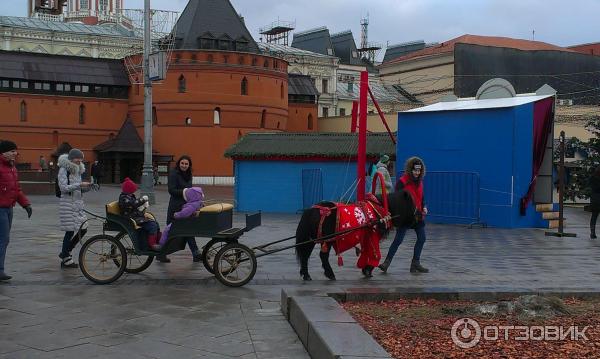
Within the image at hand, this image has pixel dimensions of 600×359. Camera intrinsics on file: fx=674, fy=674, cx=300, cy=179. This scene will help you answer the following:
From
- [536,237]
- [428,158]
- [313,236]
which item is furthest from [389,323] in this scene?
[428,158]

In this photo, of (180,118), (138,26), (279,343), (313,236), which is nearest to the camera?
(279,343)

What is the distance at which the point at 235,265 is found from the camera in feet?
29.2

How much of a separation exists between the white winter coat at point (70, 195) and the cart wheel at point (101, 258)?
106 cm

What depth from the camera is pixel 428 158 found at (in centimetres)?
2042

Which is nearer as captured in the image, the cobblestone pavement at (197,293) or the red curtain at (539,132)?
the cobblestone pavement at (197,293)

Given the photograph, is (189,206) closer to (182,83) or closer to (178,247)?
(178,247)

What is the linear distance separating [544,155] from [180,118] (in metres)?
42.1

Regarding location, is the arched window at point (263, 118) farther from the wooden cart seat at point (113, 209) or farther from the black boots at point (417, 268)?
the wooden cart seat at point (113, 209)

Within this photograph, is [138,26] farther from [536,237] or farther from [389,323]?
[389,323]

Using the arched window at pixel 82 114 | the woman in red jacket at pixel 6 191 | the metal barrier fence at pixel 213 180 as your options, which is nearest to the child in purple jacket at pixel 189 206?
the woman in red jacket at pixel 6 191

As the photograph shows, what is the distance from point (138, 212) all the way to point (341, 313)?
4136mm

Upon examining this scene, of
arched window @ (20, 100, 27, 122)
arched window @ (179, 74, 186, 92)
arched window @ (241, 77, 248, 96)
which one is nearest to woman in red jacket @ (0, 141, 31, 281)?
arched window @ (179, 74, 186, 92)

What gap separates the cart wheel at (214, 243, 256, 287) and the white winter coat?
2537mm

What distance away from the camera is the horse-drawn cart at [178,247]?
8.89 metres
